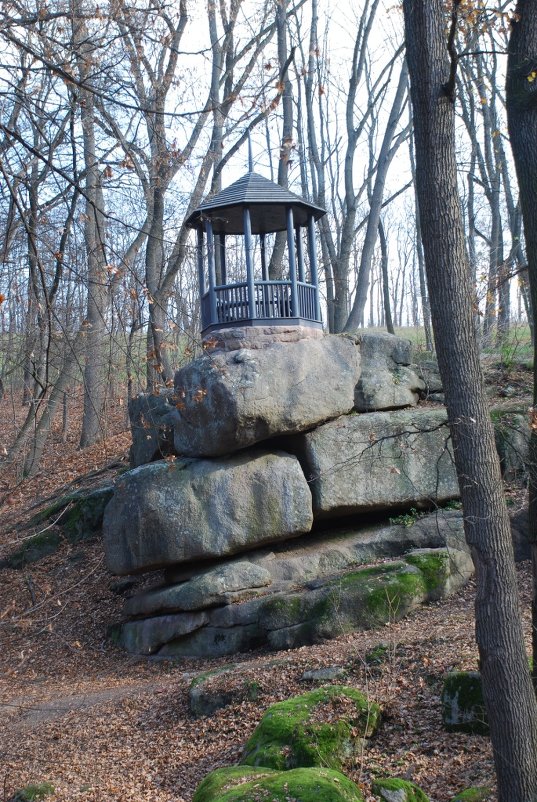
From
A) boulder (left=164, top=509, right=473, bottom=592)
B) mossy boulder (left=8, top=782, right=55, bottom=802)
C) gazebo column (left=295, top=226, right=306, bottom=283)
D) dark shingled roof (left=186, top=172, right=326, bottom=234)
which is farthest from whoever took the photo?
gazebo column (left=295, top=226, right=306, bottom=283)

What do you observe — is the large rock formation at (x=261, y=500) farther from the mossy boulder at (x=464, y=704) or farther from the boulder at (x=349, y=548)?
the mossy boulder at (x=464, y=704)

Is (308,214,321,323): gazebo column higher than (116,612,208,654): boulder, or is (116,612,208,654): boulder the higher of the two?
(308,214,321,323): gazebo column

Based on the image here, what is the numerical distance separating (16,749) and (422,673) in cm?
484

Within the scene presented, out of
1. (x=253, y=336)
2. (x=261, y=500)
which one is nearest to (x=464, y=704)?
(x=261, y=500)

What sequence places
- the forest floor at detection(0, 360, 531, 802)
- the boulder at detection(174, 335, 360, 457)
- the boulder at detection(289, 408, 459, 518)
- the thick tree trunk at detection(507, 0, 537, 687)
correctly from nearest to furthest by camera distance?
the thick tree trunk at detection(507, 0, 537, 687)
the forest floor at detection(0, 360, 531, 802)
the boulder at detection(174, 335, 360, 457)
the boulder at detection(289, 408, 459, 518)

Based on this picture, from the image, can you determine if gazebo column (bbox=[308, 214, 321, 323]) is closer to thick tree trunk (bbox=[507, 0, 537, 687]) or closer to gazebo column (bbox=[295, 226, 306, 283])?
gazebo column (bbox=[295, 226, 306, 283])

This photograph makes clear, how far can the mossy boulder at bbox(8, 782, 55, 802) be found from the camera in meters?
7.22

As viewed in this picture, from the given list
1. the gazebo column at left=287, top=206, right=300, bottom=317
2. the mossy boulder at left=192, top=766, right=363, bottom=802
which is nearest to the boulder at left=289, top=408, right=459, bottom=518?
the gazebo column at left=287, top=206, right=300, bottom=317

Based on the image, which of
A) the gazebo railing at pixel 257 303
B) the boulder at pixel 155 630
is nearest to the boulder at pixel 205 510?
the boulder at pixel 155 630

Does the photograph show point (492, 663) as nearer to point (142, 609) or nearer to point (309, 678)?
point (309, 678)

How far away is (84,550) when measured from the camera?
15.5m

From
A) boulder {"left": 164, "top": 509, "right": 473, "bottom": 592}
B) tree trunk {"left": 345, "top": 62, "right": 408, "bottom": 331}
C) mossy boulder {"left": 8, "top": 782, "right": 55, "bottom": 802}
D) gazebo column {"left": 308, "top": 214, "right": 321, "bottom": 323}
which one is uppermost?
tree trunk {"left": 345, "top": 62, "right": 408, "bottom": 331}

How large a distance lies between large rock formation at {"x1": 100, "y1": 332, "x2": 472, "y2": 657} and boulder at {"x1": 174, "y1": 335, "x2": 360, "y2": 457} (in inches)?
0.8

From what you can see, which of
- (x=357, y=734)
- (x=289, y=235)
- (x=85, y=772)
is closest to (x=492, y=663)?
(x=357, y=734)
